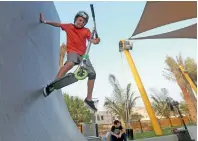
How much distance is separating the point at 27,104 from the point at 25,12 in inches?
39.1

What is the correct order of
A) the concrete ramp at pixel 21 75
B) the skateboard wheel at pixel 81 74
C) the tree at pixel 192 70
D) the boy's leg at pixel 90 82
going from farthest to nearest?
1. the tree at pixel 192 70
2. the boy's leg at pixel 90 82
3. the skateboard wheel at pixel 81 74
4. the concrete ramp at pixel 21 75

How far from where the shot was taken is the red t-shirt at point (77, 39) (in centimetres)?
251

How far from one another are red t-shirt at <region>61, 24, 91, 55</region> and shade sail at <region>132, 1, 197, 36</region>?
7.66 feet

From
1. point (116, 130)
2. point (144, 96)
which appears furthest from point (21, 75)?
point (144, 96)

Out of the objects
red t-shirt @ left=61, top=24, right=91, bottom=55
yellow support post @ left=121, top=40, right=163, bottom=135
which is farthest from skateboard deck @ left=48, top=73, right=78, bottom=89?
yellow support post @ left=121, top=40, right=163, bottom=135

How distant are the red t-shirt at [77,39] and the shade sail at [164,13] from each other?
2336 millimetres

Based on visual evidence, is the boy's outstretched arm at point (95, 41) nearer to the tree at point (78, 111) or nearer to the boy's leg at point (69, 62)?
the boy's leg at point (69, 62)

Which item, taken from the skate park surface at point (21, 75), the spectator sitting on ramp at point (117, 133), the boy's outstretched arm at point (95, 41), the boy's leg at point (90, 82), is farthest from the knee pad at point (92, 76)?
the spectator sitting on ramp at point (117, 133)

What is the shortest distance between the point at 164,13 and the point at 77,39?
2.91 meters

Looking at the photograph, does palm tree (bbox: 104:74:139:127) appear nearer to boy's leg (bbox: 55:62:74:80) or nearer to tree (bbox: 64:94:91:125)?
tree (bbox: 64:94:91:125)

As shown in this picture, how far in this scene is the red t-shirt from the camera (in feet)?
8.24

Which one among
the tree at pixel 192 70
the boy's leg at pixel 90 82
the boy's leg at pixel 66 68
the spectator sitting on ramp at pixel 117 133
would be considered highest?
the tree at pixel 192 70

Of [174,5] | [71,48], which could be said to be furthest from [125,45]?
[71,48]

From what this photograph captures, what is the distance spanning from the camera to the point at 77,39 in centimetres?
252
